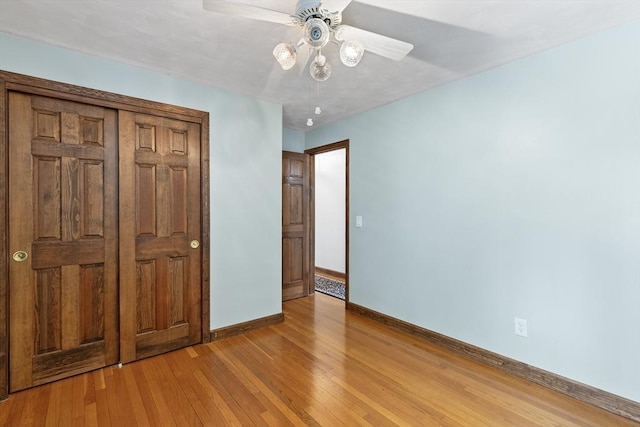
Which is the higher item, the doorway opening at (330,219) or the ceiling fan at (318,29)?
the ceiling fan at (318,29)

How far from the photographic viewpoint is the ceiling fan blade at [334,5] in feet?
4.33

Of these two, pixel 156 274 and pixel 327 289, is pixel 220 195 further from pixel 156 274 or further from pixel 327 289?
pixel 327 289

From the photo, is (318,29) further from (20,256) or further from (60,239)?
(20,256)

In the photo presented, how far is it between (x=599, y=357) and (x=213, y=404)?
8.54ft

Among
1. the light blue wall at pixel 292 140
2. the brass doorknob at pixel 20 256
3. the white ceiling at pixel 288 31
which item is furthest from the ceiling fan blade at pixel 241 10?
the light blue wall at pixel 292 140

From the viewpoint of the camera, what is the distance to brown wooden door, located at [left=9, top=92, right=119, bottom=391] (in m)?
2.04

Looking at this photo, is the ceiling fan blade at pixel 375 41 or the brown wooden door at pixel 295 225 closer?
the ceiling fan blade at pixel 375 41

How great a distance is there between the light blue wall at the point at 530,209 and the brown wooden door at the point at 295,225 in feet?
4.52

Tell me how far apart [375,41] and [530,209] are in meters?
1.76

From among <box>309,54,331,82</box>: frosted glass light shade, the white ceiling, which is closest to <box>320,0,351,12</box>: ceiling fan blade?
<box>309,54,331,82</box>: frosted glass light shade

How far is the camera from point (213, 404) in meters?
1.93

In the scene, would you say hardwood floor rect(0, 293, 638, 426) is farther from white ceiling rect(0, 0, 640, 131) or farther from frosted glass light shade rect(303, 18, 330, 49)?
white ceiling rect(0, 0, 640, 131)

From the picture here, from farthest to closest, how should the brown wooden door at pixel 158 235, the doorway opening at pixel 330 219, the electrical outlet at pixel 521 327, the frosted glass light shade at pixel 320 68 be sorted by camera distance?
the doorway opening at pixel 330 219 → the brown wooden door at pixel 158 235 → the electrical outlet at pixel 521 327 → the frosted glass light shade at pixel 320 68

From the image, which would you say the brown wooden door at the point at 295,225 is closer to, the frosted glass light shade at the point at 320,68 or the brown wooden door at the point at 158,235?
the brown wooden door at the point at 158,235
